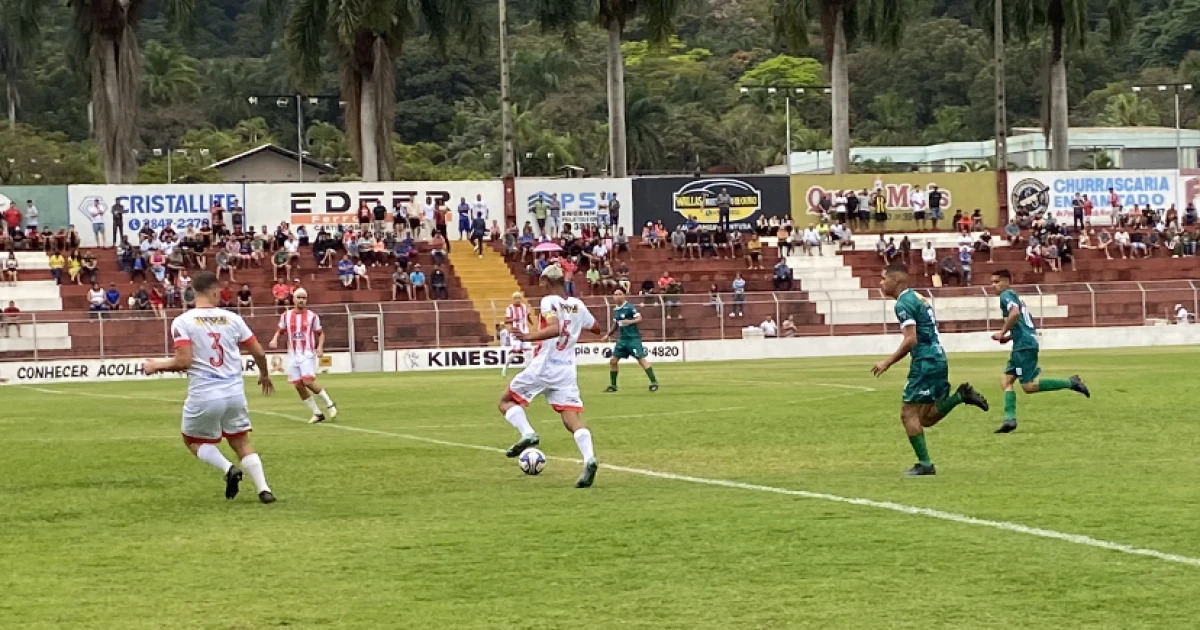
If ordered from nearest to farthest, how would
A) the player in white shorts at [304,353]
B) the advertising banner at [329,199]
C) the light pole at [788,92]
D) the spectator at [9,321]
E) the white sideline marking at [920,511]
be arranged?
the white sideline marking at [920,511], the player in white shorts at [304,353], the spectator at [9,321], the advertising banner at [329,199], the light pole at [788,92]

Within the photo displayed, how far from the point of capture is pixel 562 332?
16.0 meters

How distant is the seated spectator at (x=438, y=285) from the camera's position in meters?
53.2

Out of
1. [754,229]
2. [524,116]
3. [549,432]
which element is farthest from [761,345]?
[524,116]

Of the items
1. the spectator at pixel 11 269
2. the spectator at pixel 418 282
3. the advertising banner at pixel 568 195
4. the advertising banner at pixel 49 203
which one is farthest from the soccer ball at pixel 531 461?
the advertising banner at pixel 568 195

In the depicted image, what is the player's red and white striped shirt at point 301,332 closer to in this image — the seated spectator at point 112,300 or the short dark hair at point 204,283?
the short dark hair at point 204,283

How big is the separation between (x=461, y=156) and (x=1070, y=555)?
103m

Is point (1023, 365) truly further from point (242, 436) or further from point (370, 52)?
point (370, 52)

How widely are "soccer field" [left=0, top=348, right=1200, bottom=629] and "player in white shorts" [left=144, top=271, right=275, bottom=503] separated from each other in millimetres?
541

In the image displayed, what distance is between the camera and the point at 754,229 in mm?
61281

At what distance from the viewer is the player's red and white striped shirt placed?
27.2m

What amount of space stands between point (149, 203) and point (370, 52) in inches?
393

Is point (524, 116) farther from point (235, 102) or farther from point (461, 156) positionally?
point (235, 102)

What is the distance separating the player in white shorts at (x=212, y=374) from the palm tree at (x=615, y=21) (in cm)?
4816

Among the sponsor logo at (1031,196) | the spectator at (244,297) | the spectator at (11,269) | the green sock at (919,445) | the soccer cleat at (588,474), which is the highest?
the sponsor logo at (1031,196)
